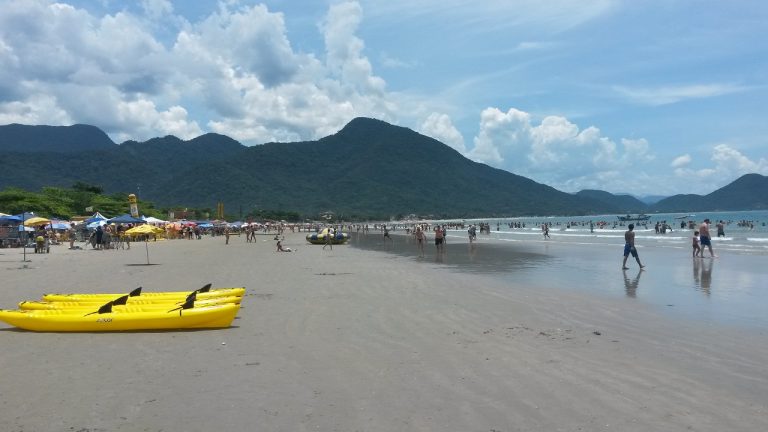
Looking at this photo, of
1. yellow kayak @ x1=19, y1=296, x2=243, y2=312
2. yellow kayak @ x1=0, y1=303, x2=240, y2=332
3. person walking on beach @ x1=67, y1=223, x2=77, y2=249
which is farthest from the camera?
person walking on beach @ x1=67, y1=223, x2=77, y2=249

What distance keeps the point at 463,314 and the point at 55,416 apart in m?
6.74

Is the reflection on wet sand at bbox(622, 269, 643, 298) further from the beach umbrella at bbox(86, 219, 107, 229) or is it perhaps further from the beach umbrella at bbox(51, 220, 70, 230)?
the beach umbrella at bbox(51, 220, 70, 230)

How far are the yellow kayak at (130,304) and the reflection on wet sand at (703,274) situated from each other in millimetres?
10875

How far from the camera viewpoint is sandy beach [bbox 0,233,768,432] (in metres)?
4.73

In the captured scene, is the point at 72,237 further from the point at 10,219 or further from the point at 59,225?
the point at 59,225

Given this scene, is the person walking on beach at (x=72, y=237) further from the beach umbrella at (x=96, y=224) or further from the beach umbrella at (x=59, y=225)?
the beach umbrella at (x=96, y=224)

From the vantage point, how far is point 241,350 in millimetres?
7340

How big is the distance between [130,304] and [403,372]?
5941 mm

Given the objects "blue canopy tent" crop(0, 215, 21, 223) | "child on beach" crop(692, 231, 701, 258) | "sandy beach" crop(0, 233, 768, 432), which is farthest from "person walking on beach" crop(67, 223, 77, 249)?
"child on beach" crop(692, 231, 701, 258)

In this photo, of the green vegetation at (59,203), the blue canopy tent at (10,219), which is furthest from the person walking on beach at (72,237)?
the green vegetation at (59,203)

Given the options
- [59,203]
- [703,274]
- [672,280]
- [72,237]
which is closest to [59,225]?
[72,237]

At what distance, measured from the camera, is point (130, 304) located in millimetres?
9633

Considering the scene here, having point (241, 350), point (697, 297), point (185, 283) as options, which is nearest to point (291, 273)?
point (185, 283)

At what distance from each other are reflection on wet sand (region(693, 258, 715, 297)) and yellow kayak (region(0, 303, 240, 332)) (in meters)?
11.1
